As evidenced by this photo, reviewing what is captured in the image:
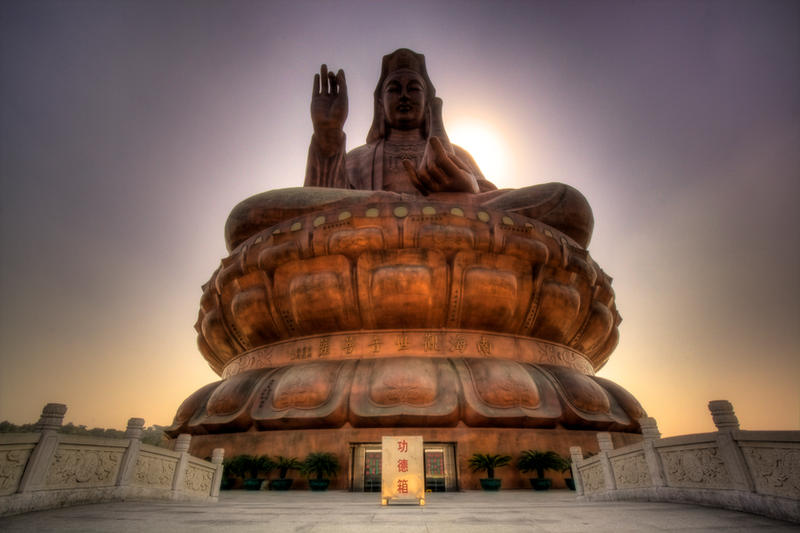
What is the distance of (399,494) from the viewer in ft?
13.8

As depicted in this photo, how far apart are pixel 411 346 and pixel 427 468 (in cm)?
228

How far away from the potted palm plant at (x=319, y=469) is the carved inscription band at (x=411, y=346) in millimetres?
2090

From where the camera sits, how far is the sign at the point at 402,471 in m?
4.20

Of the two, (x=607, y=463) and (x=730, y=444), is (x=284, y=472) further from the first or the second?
(x=730, y=444)

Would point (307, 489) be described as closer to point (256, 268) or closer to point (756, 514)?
point (256, 268)

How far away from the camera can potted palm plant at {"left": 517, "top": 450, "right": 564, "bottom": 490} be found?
706 cm

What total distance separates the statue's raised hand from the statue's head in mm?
2133

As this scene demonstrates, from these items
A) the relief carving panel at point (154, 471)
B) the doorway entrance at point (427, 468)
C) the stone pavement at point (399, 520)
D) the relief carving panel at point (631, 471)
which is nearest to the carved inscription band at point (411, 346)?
the doorway entrance at point (427, 468)

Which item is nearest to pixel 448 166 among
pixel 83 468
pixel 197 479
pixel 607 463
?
pixel 607 463

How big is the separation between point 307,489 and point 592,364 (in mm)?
8304

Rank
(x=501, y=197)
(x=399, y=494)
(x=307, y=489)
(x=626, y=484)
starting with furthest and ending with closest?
(x=501, y=197)
(x=307, y=489)
(x=626, y=484)
(x=399, y=494)

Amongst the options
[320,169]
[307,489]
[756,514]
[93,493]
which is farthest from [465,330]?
[320,169]

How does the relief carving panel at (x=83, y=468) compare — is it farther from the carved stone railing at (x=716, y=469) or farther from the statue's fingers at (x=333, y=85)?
the statue's fingers at (x=333, y=85)

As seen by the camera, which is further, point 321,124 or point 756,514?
point 321,124
